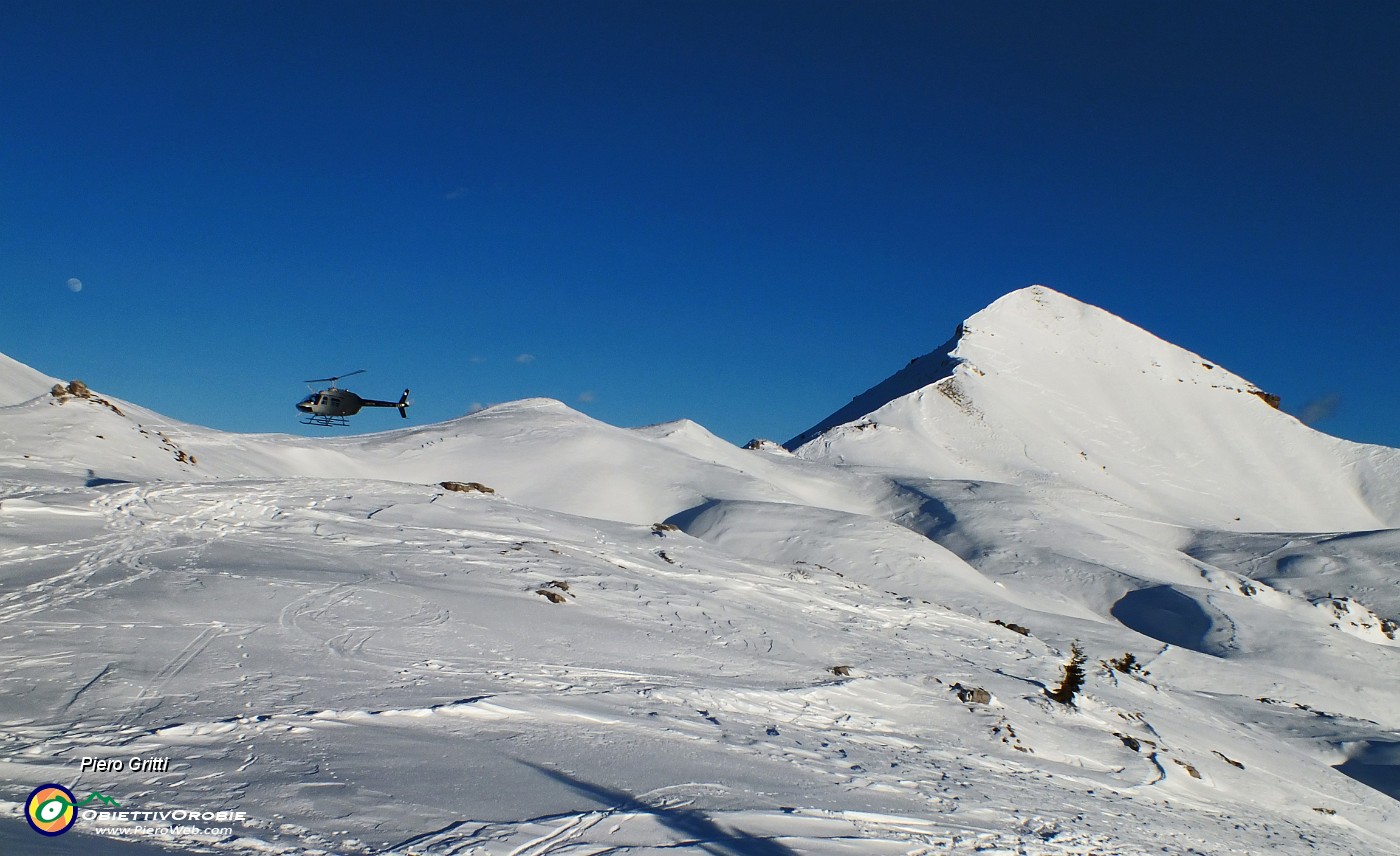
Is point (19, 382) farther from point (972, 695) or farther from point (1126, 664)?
point (1126, 664)

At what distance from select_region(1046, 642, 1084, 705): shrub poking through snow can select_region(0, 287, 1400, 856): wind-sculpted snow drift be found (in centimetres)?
29

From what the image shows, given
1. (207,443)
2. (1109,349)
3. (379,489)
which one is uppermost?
(1109,349)

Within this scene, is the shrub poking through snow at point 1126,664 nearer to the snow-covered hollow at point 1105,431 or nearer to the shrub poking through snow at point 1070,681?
the shrub poking through snow at point 1070,681

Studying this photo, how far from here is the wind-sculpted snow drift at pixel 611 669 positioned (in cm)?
679

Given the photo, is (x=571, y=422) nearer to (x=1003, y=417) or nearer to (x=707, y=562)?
(x=707, y=562)

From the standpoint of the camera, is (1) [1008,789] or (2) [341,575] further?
(2) [341,575]

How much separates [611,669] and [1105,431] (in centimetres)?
6977

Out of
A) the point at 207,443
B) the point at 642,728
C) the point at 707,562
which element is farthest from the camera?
the point at 207,443

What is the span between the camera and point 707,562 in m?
20.3

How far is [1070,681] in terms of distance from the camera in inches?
633

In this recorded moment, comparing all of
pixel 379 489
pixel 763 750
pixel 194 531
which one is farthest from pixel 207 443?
pixel 763 750

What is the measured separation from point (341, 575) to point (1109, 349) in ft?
278

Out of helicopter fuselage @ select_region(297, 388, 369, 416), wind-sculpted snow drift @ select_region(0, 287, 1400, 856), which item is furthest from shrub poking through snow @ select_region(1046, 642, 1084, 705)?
helicopter fuselage @ select_region(297, 388, 369, 416)

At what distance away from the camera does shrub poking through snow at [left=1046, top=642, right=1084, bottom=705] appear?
14.7 meters
